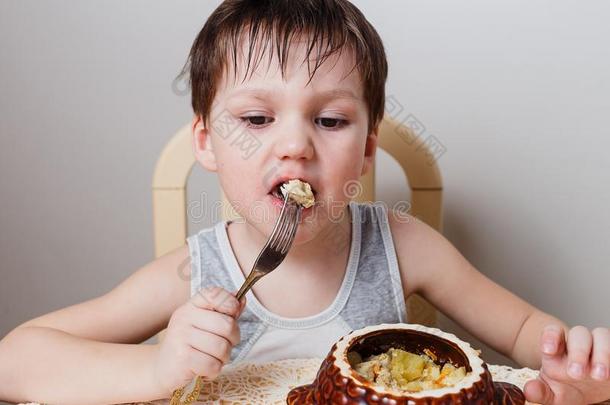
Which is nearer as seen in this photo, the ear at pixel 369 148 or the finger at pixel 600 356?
the finger at pixel 600 356

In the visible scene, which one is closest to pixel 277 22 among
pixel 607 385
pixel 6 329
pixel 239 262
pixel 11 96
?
pixel 239 262

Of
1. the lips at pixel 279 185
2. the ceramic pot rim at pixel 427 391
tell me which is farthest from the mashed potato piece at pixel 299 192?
the ceramic pot rim at pixel 427 391

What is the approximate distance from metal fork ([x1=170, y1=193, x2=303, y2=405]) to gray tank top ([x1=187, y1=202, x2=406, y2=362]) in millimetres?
262

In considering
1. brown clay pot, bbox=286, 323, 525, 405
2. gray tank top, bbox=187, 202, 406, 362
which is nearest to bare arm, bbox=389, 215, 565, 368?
gray tank top, bbox=187, 202, 406, 362

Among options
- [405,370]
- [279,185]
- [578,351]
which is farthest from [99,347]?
[578,351]

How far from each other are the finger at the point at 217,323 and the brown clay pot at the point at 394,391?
127 mm

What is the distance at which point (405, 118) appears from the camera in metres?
1.21

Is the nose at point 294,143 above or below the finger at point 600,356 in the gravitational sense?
above

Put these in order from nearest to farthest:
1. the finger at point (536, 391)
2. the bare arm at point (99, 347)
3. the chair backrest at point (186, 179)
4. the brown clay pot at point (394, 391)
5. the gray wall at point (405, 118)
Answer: the brown clay pot at point (394, 391) < the finger at point (536, 391) < the bare arm at point (99, 347) < the chair backrest at point (186, 179) < the gray wall at point (405, 118)

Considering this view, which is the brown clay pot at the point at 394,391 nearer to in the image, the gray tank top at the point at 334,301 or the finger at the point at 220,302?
the finger at the point at 220,302

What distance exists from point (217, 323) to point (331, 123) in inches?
11.0

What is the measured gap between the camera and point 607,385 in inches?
23.5

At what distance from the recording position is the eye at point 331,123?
2.41ft

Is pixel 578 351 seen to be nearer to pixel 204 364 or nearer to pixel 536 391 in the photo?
pixel 536 391
